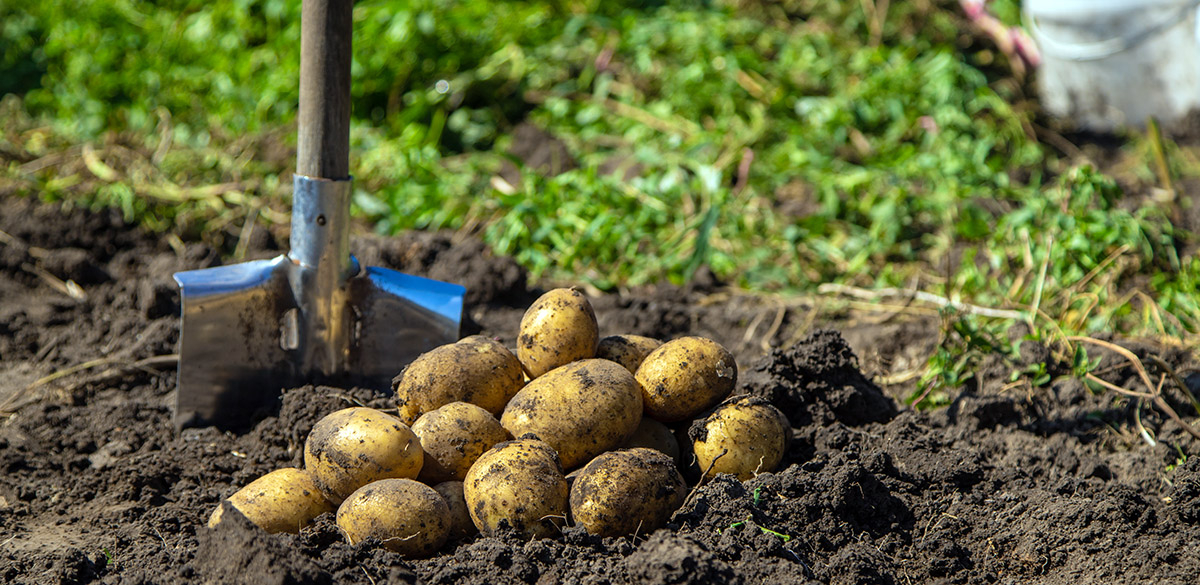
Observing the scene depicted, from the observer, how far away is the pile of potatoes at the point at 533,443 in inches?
73.8

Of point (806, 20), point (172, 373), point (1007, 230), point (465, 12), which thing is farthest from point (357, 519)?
point (806, 20)

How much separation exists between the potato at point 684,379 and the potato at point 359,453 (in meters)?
0.53

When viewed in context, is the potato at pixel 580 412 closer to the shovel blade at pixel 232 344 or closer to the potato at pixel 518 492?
the potato at pixel 518 492

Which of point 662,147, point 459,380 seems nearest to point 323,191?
point 459,380

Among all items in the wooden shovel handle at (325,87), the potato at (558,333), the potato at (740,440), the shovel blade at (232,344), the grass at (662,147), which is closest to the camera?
the potato at (740,440)

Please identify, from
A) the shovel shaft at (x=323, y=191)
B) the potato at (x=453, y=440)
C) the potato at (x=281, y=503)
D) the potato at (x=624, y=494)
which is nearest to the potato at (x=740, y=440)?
the potato at (x=624, y=494)

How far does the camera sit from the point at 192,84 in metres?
5.16

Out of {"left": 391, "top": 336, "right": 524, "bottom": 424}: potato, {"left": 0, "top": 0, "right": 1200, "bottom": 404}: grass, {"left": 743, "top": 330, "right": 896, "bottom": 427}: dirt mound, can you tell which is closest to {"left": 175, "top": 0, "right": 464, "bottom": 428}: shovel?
{"left": 391, "top": 336, "right": 524, "bottom": 424}: potato

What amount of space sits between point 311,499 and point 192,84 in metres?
3.85

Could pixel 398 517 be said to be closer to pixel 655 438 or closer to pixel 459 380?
pixel 459 380

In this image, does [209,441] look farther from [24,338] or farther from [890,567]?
[890,567]

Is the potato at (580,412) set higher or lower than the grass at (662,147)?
higher

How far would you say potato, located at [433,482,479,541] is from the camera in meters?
1.96

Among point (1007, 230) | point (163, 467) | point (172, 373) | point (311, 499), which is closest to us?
point (311, 499)
